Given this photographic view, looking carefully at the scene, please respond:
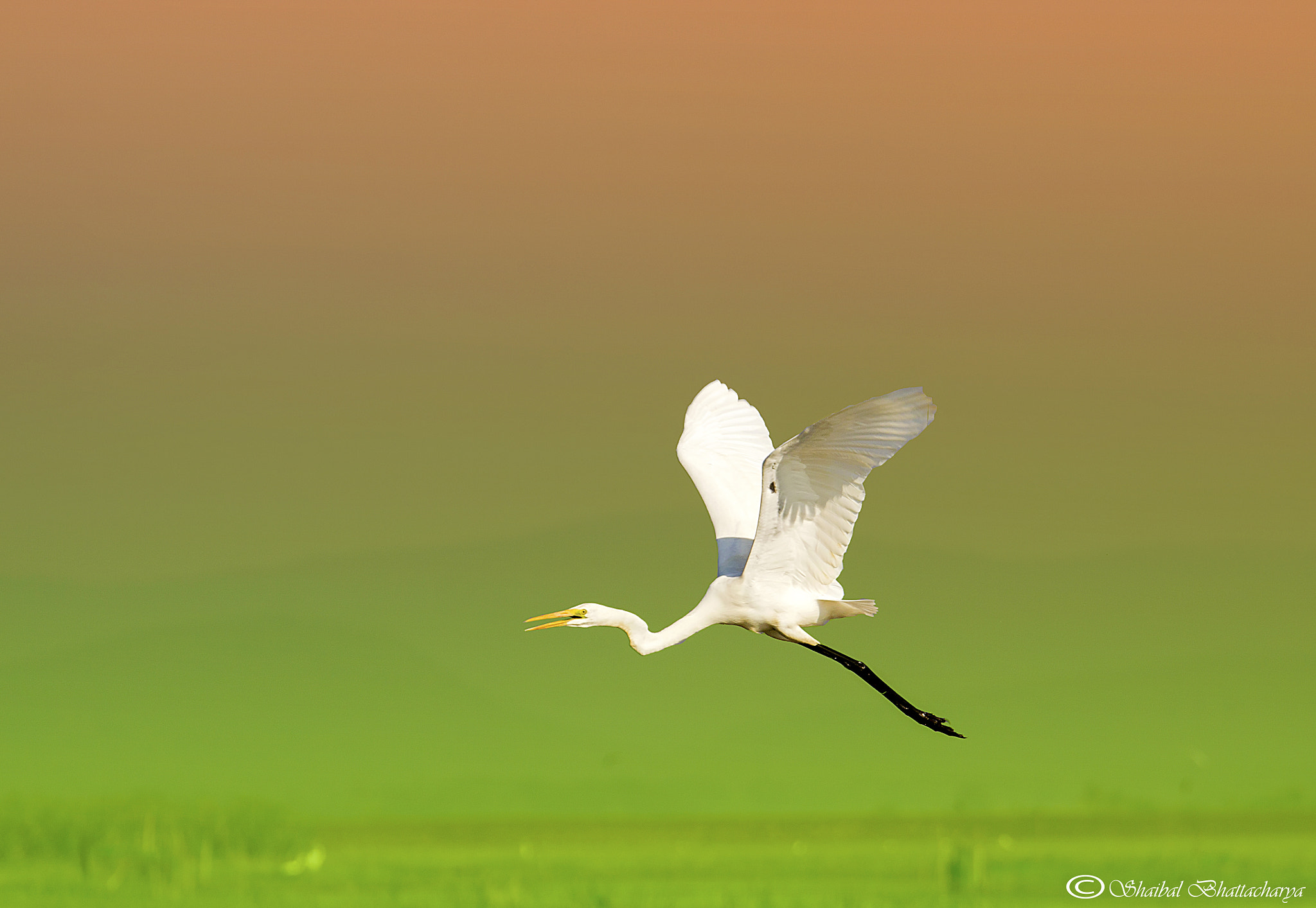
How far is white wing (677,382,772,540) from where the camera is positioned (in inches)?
409

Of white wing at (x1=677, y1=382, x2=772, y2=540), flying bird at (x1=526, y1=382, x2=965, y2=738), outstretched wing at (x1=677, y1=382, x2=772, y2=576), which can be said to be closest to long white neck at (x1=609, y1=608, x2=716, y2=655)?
flying bird at (x1=526, y1=382, x2=965, y2=738)

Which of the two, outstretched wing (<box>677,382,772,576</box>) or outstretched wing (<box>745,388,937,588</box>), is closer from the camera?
outstretched wing (<box>745,388,937,588</box>)

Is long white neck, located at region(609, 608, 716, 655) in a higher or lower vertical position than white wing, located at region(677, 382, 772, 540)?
lower

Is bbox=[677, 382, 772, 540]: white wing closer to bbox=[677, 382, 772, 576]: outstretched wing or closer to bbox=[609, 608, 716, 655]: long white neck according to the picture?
bbox=[677, 382, 772, 576]: outstretched wing

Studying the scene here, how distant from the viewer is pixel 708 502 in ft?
34.4

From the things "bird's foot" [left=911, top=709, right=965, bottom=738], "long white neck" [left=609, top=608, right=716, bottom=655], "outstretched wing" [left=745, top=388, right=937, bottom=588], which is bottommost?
"bird's foot" [left=911, top=709, right=965, bottom=738]

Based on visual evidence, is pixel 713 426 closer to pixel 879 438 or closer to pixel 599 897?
pixel 879 438

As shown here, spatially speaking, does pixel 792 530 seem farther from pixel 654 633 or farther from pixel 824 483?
pixel 654 633

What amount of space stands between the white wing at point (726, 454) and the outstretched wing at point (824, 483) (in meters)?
1.01

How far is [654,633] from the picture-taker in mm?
9602

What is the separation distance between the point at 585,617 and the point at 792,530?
61.6 inches

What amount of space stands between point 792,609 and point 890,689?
3.11 feet

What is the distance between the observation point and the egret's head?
945 centimetres

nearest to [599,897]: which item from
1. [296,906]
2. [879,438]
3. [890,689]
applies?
[296,906]
